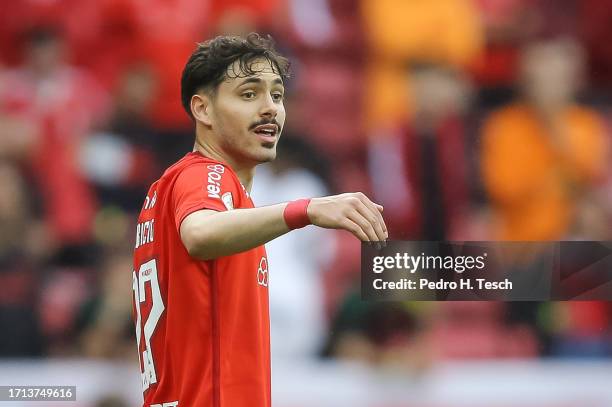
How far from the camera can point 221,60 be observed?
3.39m

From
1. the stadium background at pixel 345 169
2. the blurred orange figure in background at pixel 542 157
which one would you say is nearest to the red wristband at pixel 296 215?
the stadium background at pixel 345 169

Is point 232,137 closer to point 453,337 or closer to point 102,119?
point 453,337

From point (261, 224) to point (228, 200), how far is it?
0.24 m

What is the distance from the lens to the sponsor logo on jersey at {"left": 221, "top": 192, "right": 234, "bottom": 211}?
10.0 ft

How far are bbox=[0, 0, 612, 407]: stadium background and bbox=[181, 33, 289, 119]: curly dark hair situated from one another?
2058 mm

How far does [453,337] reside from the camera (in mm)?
6492

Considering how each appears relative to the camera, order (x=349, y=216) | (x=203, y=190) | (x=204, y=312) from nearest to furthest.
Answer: (x=349, y=216) → (x=203, y=190) → (x=204, y=312)

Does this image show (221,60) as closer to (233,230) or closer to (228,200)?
(228,200)

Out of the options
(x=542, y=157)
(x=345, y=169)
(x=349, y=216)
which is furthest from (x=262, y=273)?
(x=542, y=157)

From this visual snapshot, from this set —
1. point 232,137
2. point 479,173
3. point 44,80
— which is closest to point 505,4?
point 479,173

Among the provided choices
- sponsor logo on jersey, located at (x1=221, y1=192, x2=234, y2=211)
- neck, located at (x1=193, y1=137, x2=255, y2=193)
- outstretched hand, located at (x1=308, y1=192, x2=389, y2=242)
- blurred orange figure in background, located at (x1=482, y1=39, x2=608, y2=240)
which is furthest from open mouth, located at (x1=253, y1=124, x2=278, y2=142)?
blurred orange figure in background, located at (x1=482, y1=39, x2=608, y2=240)

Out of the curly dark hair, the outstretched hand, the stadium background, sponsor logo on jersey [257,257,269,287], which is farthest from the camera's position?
the stadium background

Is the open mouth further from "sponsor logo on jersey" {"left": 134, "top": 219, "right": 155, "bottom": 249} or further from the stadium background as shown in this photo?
the stadium background

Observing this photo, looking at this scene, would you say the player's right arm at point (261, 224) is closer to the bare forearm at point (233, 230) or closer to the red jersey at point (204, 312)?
the bare forearm at point (233, 230)
